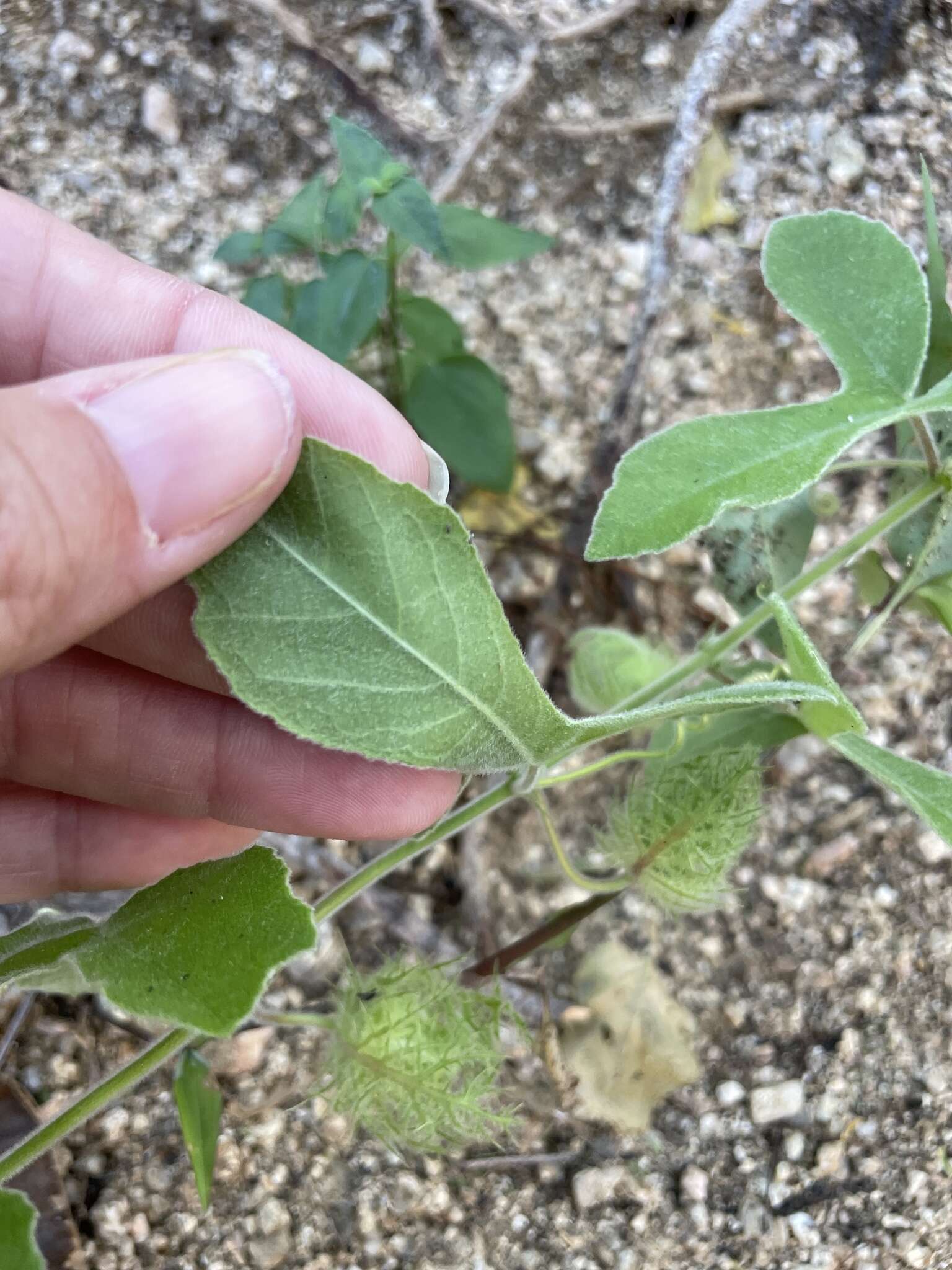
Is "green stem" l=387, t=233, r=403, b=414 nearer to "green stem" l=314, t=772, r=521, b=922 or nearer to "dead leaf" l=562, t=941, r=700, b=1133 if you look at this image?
"green stem" l=314, t=772, r=521, b=922

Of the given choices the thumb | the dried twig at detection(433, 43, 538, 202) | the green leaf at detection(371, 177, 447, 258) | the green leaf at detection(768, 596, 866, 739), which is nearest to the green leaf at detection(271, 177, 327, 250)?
the green leaf at detection(371, 177, 447, 258)

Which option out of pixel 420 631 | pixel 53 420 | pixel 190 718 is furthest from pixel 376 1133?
pixel 53 420

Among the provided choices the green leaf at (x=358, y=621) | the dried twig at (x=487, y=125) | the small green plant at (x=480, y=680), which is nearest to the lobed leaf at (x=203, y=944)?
the small green plant at (x=480, y=680)

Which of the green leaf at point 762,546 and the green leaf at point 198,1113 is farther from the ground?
the green leaf at point 762,546

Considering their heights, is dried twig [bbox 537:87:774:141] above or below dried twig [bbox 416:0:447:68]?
below

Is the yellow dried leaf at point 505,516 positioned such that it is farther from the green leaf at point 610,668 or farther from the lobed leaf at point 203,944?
the lobed leaf at point 203,944

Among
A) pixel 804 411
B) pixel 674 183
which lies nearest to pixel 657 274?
pixel 674 183

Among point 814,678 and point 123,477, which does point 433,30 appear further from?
point 814,678
